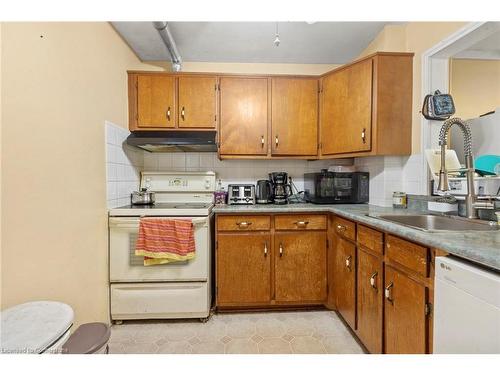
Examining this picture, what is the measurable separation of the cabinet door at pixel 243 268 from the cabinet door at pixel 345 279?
56 centimetres

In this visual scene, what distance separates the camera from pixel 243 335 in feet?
5.87

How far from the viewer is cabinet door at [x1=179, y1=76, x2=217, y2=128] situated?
2.32 meters

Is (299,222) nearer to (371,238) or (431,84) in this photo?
(371,238)

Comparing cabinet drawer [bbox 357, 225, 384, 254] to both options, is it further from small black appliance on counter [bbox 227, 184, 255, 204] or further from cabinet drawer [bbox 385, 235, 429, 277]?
small black appliance on counter [bbox 227, 184, 255, 204]

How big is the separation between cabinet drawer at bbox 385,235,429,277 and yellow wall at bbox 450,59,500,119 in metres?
1.98

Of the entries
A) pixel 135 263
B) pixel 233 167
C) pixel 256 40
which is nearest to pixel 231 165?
pixel 233 167

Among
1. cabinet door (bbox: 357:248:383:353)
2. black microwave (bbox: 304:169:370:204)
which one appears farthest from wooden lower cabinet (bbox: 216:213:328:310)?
cabinet door (bbox: 357:248:383:353)

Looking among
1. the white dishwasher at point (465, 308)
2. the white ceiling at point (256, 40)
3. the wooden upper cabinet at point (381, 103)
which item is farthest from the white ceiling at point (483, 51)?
the white dishwasher at point (465, 308)

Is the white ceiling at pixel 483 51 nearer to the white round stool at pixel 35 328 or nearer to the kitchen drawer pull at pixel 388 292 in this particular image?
the kitchen drawer pull at pixel 388 292

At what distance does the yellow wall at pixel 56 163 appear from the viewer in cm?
106

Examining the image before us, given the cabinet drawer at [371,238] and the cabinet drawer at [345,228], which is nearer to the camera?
the cabinet drawer at [371,238]
